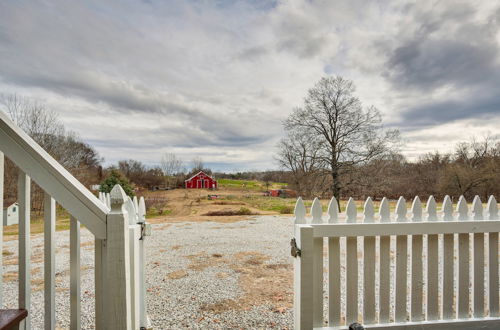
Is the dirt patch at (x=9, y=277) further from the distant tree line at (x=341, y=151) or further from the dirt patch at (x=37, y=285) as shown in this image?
the distant tree line at (x=341, y=151)

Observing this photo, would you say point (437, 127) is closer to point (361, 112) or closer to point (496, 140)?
point (361, 112)

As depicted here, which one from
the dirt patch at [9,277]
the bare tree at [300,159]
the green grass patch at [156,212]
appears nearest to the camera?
the dirt patch at [9,277]

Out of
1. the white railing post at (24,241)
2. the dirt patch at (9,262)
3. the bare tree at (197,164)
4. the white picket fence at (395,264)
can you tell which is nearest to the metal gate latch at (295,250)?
the white picket fence at (395,264)

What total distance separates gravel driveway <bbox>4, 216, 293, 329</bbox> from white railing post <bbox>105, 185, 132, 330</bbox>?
1.22 metres

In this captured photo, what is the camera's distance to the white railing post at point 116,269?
0.98 m

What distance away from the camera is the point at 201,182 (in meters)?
15.4

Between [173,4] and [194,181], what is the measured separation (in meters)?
13.0

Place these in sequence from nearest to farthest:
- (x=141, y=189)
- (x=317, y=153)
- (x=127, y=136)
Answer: (x=127, y=136) → (x=317, y=153) → (x=141, y=189)

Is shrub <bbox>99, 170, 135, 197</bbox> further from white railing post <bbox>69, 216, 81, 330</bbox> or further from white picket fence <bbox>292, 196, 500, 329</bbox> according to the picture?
white picket fence <bbox>292, 196, 500, 329</bbox>

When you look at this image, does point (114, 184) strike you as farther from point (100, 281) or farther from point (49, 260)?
point (100, 281)

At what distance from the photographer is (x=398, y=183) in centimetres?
1134

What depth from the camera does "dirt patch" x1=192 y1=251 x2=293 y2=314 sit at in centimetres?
233

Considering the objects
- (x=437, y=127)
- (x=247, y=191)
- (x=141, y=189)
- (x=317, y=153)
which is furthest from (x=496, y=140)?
(x=141, y=189)

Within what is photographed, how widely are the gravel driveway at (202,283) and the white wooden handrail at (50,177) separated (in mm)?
1529
